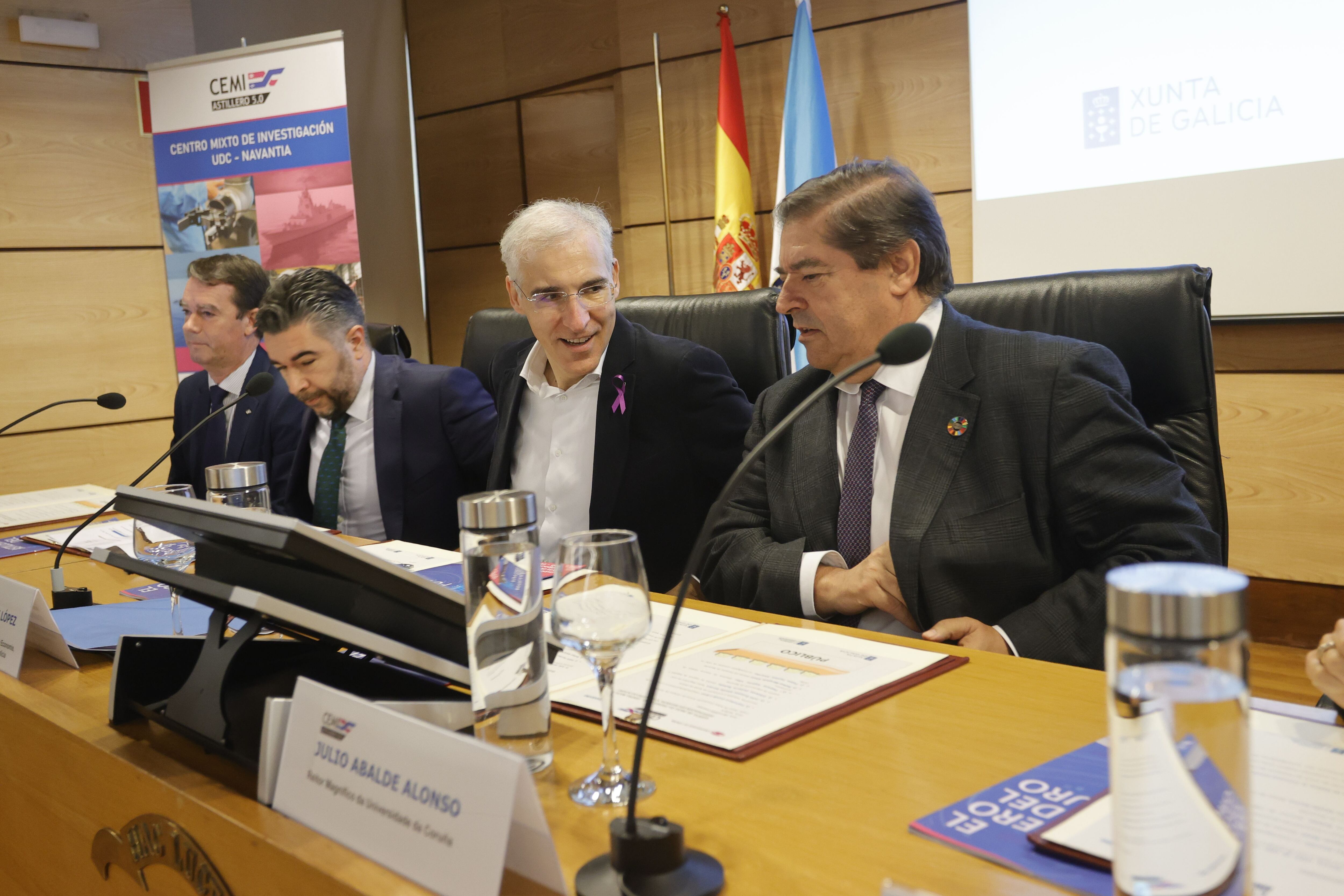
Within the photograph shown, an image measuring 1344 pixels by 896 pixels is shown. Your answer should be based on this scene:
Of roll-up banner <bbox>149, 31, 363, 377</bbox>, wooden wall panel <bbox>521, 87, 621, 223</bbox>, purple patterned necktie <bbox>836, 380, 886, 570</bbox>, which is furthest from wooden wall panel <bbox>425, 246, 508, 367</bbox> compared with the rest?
purple patterned necktie <bbox>836, 380, 886, 570</bbox>

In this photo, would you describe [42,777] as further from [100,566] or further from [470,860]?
[100,566]

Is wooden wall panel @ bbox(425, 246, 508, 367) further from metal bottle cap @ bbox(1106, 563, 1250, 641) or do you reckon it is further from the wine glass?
metal bottle cap @ bbox(1106, 563, 1250, 641)

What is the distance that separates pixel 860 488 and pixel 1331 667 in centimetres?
89

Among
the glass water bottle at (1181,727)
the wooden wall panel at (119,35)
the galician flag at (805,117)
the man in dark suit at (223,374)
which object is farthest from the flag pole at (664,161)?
the glass water bottle at (1181,727)

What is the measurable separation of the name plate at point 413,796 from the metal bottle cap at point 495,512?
161 millimetres

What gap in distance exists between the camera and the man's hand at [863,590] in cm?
161

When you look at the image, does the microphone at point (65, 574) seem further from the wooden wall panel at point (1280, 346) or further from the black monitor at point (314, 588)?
the wooden wall panel at point (1280, 346)

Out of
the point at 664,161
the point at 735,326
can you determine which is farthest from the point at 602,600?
the point at 664,161

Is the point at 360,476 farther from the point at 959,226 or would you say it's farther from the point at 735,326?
the point at 959,226

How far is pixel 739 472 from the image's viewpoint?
82cm

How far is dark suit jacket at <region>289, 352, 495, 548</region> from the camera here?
251 cm

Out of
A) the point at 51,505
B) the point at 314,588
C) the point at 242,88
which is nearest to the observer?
Answer: the point at 314,588

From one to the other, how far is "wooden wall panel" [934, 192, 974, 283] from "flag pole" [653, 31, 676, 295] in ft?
3.82

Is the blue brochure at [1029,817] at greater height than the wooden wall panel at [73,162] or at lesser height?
lesser
